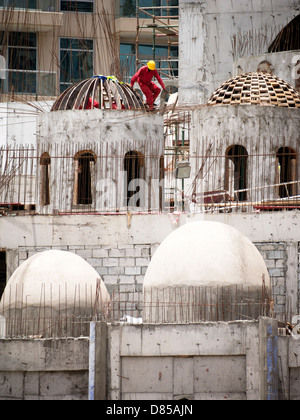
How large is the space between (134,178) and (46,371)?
7.69 meters

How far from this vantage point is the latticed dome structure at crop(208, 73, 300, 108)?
2712cm

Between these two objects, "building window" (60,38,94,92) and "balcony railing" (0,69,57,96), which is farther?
"building window" (60,38,94,92)

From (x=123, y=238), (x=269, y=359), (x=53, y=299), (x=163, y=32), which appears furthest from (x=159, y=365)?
(x=163, y=32)

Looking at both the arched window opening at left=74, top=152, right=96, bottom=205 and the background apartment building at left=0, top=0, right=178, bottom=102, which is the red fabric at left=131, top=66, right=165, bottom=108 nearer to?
the arched window opening at left=74, top=152, right=96, bottom=205

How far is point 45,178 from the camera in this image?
2695cm

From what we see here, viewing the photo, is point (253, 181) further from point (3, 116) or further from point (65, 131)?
point (3, 116)

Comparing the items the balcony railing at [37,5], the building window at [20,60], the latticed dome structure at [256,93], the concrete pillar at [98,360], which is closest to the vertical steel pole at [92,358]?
the concrete pillar at [98,360]

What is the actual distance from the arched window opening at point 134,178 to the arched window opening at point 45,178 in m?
1.91

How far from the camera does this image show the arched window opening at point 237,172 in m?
26.4

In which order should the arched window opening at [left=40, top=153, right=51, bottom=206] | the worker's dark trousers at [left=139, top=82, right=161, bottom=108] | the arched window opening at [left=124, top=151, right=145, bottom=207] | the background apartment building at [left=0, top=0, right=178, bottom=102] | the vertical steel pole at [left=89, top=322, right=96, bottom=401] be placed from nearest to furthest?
the vertical steel pole at [left=89, top=322, right=96, bottom=401], the arched window opening at [left=124, top=151, right=145, bottom=207], the arched window opening at [left=40, top=153, right=51, bottom=206], the worker's dark trousers at [left=139, top=82, right=161, bottom=108], the background apartment building at [left=0, top=0, right=178, bottom=102]

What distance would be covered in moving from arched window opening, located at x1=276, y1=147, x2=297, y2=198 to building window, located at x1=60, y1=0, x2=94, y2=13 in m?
17.5

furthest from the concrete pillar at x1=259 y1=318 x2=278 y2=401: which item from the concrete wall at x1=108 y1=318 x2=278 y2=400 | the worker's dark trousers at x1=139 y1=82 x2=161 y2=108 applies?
the worker's dark trousers at x1=139 y1=82 x2=161 y2=108

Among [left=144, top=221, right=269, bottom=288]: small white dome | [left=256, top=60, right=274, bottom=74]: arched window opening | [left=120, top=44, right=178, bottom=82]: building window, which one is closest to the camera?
[left=144, top=221, right=269, bottom=288]: small white dome
